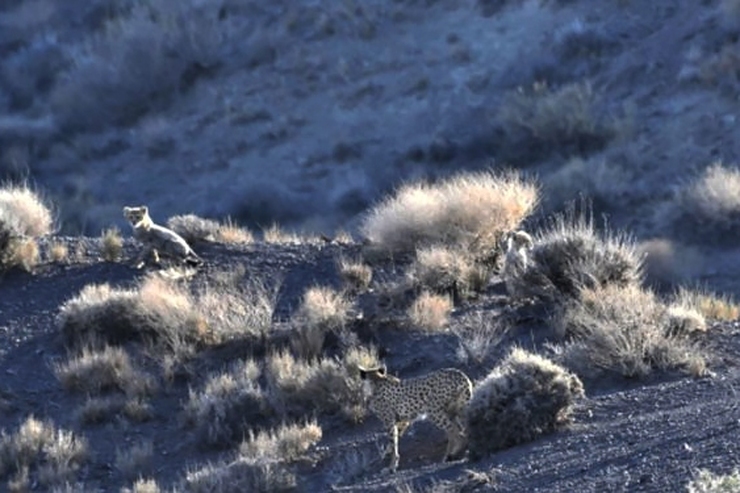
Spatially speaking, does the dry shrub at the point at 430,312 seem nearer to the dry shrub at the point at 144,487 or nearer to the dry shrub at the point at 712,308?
the dry shrub at the point at 712,308

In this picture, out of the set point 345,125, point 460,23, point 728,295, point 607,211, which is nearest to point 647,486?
point 728,295

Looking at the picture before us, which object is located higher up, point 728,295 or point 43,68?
point 43,68

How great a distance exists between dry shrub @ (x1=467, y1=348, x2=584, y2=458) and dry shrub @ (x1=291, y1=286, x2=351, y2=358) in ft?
13.7

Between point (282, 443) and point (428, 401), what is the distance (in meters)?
2.05

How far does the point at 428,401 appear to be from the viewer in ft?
47.7

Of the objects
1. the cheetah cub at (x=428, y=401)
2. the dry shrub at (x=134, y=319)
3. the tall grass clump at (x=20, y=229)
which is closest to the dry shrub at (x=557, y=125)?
the tall grass clump at (x=20, y=229)

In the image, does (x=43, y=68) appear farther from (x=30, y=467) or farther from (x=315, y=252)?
(x=30, y=467)

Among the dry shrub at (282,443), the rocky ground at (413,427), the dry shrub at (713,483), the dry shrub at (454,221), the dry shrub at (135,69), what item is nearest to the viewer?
the dry shrub at (713,483)

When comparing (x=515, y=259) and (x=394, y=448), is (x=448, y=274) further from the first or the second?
(x=394, y=448)

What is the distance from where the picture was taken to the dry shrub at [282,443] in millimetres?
15859

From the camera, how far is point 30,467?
17.0 meters

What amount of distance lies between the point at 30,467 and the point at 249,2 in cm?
2992

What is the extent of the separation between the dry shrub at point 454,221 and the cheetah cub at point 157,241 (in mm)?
2308

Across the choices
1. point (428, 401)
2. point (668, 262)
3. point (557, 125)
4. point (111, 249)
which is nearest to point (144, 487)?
point (428, 401)
